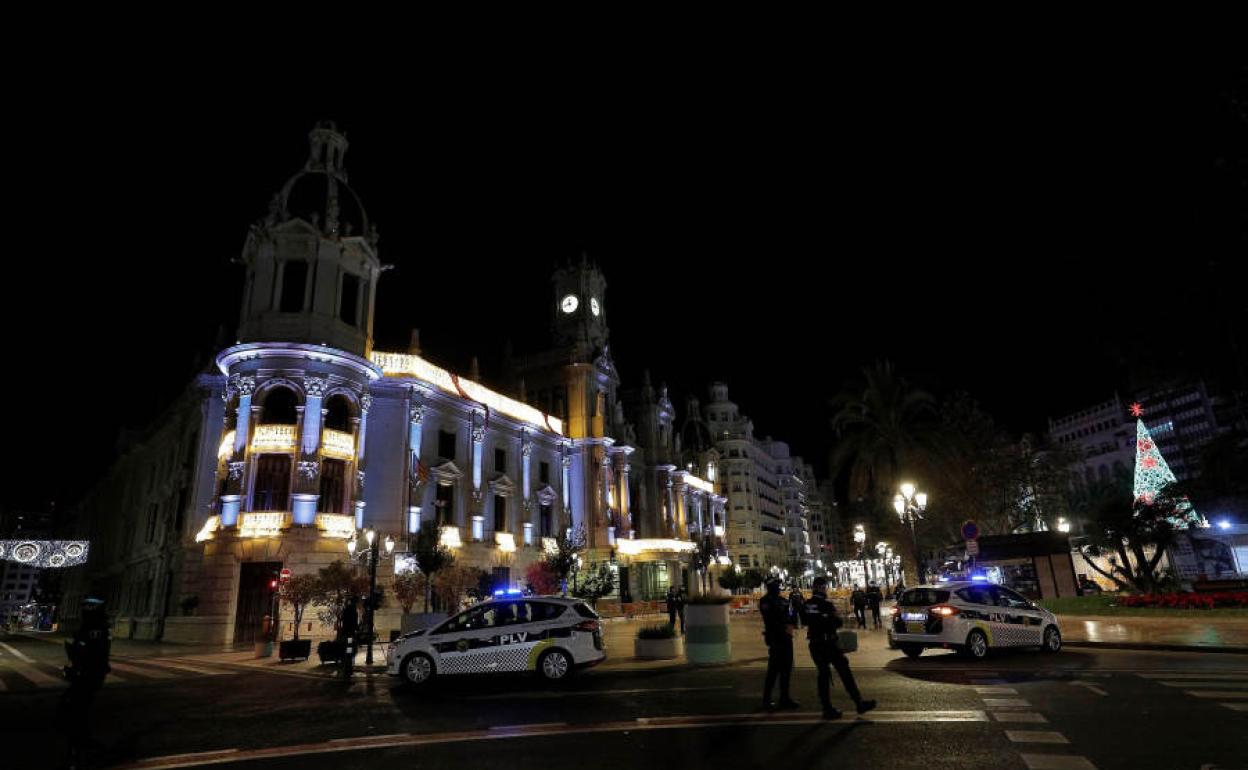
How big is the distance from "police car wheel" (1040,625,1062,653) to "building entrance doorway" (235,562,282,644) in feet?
93.2

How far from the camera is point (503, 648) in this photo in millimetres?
13117

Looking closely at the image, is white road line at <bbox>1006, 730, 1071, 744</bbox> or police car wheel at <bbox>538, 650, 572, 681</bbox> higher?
police car wheel at <bbox>538, 650, 572, 681</bbox>

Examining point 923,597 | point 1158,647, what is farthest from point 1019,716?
point 1158,647

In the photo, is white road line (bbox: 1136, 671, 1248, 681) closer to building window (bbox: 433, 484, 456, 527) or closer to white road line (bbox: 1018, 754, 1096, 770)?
white road line (bbox: 1018, 754, 1096, 770)

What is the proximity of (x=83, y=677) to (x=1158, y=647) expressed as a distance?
19.6 m

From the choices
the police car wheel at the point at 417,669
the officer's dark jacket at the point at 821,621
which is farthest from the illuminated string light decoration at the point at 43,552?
the officer's dark jacket at the point at 821,621

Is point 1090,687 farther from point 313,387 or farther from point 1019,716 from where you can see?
point 313,387

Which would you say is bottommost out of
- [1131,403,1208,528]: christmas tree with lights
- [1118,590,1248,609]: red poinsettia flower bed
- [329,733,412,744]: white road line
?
[329,733,412,744]: white road line

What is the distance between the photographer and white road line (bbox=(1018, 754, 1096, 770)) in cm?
595

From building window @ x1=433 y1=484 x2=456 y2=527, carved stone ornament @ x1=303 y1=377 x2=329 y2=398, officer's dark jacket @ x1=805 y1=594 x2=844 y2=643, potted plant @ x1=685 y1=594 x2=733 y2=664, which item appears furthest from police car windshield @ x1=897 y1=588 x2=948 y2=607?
building window @ x1=433 y1=484 x2=456 y2=527

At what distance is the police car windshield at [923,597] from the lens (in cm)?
1410

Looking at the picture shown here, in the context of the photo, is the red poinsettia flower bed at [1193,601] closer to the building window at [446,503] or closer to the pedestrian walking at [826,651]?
the pedestrian walking at [826,651]

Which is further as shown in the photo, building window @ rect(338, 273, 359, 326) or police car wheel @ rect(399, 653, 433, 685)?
building window @ rect(338, 273, 359, 326)

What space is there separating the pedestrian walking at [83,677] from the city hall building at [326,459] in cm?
2309
